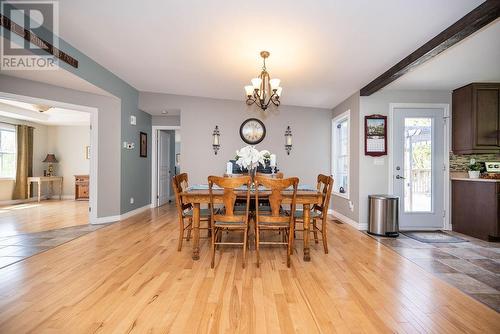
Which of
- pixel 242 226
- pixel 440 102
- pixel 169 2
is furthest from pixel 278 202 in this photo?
pixel 440 102

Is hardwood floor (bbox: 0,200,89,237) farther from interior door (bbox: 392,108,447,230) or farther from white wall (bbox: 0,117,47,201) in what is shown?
interior door (bbox: 392,108,447,230)

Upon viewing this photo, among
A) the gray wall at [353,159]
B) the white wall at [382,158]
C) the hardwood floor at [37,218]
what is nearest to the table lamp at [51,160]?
the hardwood floor at [37,218]

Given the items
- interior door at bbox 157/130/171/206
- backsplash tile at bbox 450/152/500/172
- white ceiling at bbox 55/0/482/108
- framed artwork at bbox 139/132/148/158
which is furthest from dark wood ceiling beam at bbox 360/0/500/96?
interior door at bbox 157/130/171/206

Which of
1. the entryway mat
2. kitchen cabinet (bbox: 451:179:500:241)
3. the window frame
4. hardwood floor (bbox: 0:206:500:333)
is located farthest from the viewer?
the window frame

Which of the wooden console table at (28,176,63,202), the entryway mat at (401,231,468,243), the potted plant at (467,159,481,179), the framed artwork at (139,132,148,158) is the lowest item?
the entryway mat at (401,231,468,243)

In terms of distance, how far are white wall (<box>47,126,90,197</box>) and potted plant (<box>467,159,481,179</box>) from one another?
9.72 m

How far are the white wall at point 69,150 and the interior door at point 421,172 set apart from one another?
872 centimetres

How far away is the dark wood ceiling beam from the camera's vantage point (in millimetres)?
2119

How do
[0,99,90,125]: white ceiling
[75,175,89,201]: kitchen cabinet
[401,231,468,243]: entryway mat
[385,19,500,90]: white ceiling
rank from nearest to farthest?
[385,19,500,90]: white ceiling < [401,231,468,243]: entryway mat < [0,99,90,125]: white ceiling < [75,175,89,201]: kitchen cabinet

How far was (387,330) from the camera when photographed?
5.22 ft

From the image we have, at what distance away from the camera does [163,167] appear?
22.1ft

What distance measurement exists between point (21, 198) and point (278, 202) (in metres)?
8.01

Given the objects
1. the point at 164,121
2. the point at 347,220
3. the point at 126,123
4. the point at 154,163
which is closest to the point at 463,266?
the point at 347,220

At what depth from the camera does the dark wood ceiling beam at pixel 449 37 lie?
→ 83.4 inches
